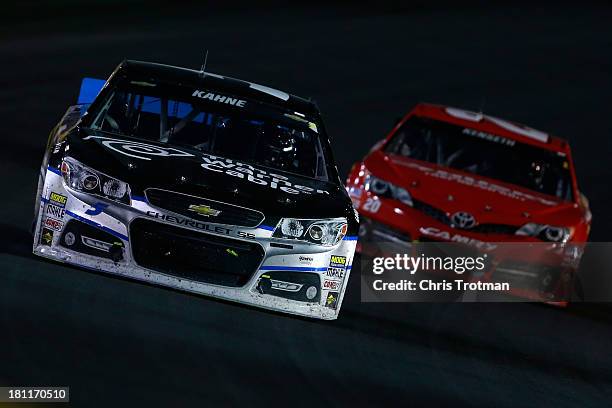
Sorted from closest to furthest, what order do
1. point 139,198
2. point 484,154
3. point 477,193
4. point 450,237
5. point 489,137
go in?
point 139,198
point 450,237
point 477,193
point 484,154
point 489,137

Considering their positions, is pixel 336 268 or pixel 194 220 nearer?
pixel 194 220

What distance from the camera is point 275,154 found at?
925cm

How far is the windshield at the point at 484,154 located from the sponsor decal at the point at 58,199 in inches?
182

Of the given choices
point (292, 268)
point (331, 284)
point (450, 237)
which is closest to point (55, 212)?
point (292, 268)

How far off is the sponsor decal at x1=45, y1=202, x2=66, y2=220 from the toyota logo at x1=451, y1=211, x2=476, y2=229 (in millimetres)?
3744

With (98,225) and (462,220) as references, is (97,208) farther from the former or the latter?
(462,220)

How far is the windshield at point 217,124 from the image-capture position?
30.1 feet

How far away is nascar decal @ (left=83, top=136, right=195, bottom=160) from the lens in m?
8.40

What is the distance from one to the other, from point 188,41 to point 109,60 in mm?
2654

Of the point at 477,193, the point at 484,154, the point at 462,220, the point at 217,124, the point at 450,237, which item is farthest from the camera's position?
the point at 484,154

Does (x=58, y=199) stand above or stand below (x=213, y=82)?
below

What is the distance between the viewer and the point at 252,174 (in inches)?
338

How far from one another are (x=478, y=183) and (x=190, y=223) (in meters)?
4.12

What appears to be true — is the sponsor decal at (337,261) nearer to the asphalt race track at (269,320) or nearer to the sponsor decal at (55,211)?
the asphalt race track at (269,320)
